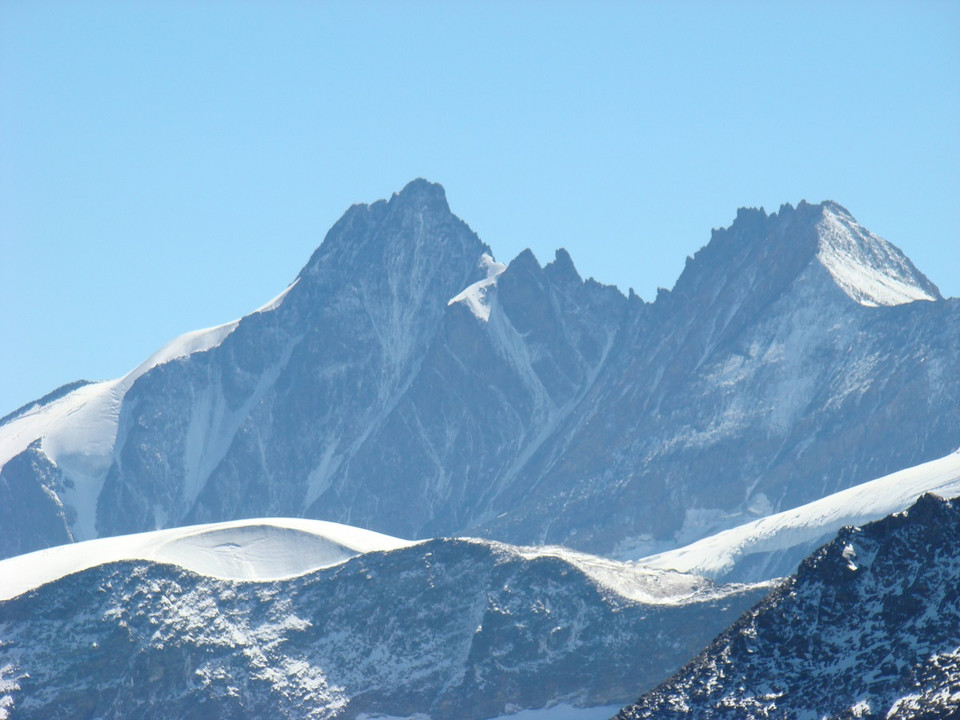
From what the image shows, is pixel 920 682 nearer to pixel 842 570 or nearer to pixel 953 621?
pixel 953 621

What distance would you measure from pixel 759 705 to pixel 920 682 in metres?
8.44

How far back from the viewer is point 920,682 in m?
93.4

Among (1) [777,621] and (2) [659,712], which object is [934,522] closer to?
(1) [777,621]

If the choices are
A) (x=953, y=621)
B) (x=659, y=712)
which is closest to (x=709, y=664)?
(x=659, y=712)

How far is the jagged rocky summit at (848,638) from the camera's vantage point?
95.9 m

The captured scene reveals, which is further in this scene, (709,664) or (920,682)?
(709,664)

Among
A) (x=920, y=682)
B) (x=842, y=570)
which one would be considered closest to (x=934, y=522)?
(x=842, y=570)

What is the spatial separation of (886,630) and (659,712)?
1155 cm

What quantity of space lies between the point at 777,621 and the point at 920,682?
11.2m

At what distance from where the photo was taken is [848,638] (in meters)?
100

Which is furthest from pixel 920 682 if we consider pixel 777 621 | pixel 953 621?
pixel 777 621

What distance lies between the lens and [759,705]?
323 ft

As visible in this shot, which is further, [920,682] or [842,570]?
[842,570]

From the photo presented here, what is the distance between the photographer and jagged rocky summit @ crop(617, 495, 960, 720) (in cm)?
9594
